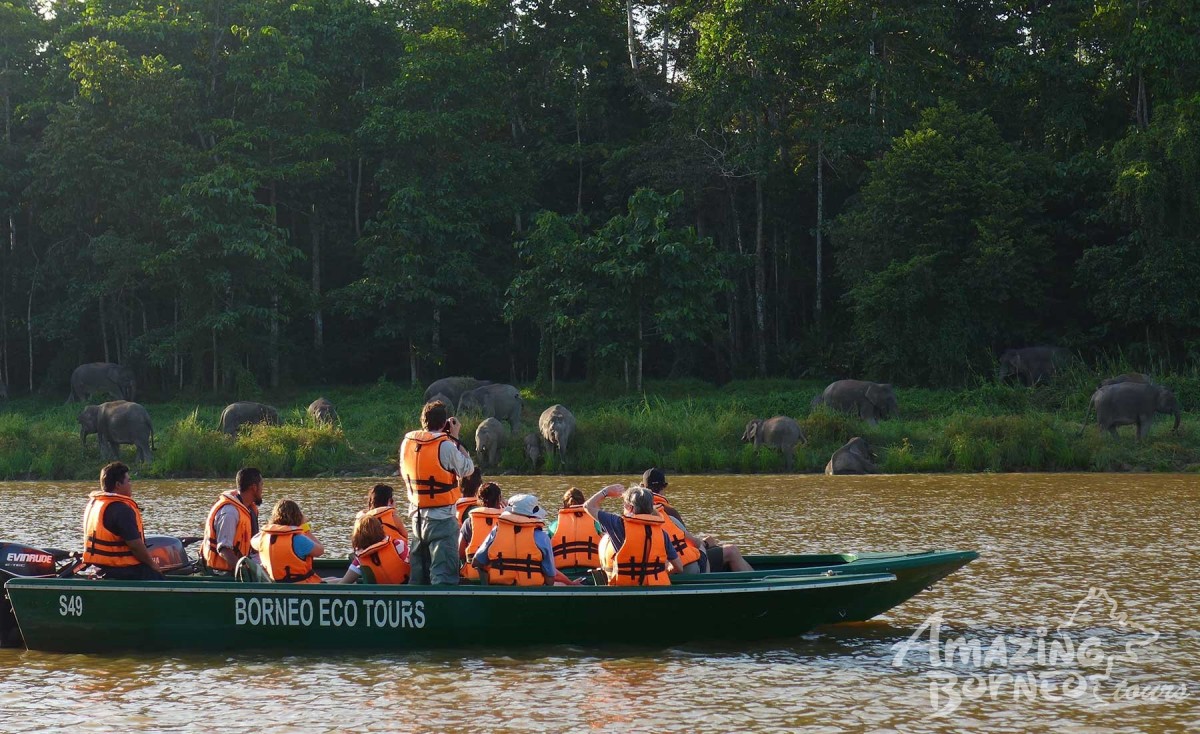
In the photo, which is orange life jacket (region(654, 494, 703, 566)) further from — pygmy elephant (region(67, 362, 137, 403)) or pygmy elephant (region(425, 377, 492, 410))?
pygmy elephant (region(67, 362, 137, 403))

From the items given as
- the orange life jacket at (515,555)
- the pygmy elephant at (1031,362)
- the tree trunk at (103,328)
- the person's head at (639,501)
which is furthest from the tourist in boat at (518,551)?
the tree trunk at (103,328)

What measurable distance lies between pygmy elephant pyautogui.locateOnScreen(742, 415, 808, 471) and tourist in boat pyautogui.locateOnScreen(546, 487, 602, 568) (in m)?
Result: 13.6

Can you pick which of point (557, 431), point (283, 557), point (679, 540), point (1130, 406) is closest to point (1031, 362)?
point (1130, 406)

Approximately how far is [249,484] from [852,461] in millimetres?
15491

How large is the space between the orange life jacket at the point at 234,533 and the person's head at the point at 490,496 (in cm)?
195

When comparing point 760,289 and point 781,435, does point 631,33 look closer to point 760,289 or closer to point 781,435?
point 760,289

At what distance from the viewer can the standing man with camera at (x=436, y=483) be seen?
11047 mm

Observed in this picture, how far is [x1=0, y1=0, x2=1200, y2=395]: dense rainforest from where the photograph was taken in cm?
3341

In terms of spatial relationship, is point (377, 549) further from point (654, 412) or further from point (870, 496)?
point (654, 412)

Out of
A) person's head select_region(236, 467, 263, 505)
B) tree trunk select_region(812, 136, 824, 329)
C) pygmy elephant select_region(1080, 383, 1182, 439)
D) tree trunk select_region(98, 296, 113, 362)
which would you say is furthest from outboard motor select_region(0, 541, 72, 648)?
tree trunk select_region(812, 136, 824, 329)

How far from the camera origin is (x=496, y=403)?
96.2 ft

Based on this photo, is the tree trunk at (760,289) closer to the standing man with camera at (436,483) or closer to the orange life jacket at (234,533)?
the standing man with camera at (436,483)

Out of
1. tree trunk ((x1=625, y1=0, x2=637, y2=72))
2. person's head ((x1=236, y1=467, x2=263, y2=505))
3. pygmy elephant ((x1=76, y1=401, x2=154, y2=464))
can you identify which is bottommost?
person's head ((x1=236, y1=467, x2=263, y2=505))

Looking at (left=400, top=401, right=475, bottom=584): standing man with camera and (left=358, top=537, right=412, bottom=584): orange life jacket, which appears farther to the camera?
(left=358, top=537, right=412, bottom=584): orange life jacket
